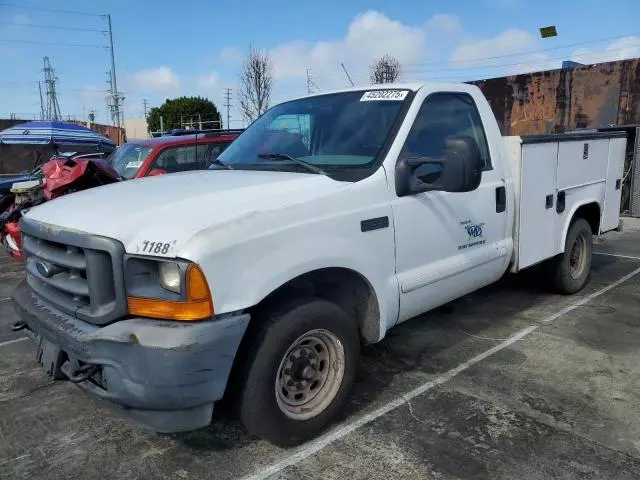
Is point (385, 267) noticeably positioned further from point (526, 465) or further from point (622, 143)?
point (622, 143)

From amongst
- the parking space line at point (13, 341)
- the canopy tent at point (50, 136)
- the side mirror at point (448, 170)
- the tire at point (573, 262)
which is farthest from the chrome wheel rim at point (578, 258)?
the canopy tent at point (50, 136)

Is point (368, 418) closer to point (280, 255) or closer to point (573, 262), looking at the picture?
point (280, 255)

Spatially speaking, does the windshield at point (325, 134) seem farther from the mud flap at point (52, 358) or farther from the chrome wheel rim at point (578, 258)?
the chrome wheel rim at point (578, 258)

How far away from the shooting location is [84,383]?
2660mm

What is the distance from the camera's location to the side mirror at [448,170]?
3307 mm

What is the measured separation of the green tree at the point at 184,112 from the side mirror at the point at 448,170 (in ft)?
113

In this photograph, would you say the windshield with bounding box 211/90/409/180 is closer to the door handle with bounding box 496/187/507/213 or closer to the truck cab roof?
the door handle with bounding box 496/187/507/213

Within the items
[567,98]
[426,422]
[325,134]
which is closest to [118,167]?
[325,134]

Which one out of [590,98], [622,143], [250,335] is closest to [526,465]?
[250,335]

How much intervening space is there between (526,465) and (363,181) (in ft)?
5.79

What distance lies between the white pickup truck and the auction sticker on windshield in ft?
0.06

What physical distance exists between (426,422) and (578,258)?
3.55 meters

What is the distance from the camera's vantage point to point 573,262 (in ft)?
19.4

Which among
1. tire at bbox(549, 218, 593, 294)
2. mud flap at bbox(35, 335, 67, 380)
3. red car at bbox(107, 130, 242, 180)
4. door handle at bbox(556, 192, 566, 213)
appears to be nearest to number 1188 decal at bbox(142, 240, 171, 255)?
mud flap at bbox(35, 335, 67, 380)
